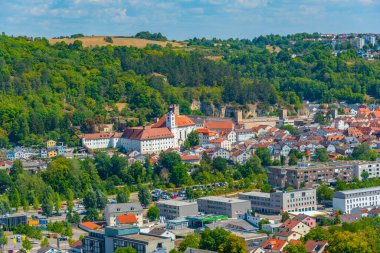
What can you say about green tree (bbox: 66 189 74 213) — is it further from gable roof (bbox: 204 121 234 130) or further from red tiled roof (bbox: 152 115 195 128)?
gable roof (bbox: 204 121 234 130)

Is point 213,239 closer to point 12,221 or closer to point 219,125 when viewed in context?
point 12,221

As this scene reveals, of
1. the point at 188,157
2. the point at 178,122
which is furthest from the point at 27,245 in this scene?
the point at 178,122

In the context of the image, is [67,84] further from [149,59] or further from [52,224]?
[52,224]

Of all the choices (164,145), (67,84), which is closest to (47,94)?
(67,84)

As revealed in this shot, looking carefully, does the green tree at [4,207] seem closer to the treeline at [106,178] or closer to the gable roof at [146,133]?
the treeline at [106,178]

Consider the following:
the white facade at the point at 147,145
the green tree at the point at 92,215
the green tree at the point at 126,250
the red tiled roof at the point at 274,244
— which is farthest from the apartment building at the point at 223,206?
the white facade at the point at 147,145

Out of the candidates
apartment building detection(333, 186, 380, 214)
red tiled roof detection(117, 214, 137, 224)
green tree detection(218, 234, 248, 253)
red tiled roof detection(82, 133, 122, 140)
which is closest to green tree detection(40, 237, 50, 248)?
red tiled roof detection(117, 214, 137, 224)
